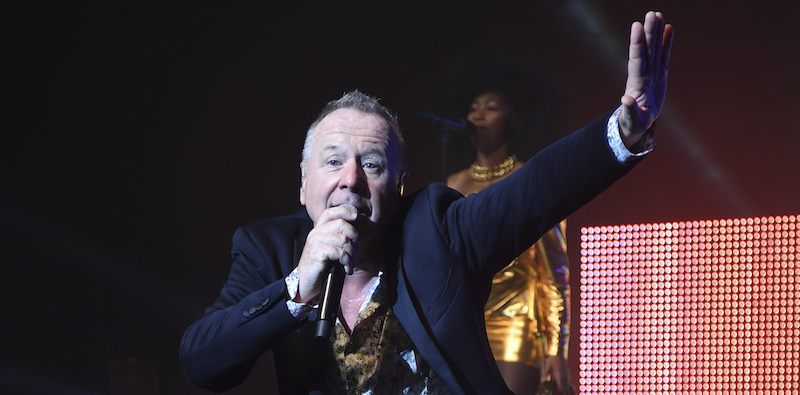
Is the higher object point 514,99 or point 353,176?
point 514,99

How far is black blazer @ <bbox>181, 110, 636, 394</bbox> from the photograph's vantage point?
4.09ft

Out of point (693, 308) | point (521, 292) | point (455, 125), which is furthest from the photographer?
point (455, 125)

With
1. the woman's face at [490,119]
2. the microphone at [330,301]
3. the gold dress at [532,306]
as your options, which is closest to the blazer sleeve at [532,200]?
the microphone at [330,301]

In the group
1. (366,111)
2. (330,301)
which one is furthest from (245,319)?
(366,111)

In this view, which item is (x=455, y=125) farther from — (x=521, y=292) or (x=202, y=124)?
(x=202, y=124)

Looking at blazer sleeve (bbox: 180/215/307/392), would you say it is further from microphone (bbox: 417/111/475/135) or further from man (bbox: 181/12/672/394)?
microphone (bbox: 417/111/475/135)

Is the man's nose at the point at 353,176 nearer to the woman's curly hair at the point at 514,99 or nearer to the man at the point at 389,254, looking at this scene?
the man at the point at 389,254

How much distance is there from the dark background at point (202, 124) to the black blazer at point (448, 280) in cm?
222

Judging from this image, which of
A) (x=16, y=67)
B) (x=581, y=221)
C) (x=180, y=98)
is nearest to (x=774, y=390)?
(x=581, y=221)

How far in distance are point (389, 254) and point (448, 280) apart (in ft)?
0.65

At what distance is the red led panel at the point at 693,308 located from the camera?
7.56ft

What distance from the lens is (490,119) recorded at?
3574 mm

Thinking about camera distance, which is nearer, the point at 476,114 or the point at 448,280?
the point at 448,280

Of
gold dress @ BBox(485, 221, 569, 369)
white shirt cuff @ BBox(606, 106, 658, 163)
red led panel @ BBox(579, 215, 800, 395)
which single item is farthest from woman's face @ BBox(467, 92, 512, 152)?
white shirt cuff @ BBox(606, 106, 658, 163)
